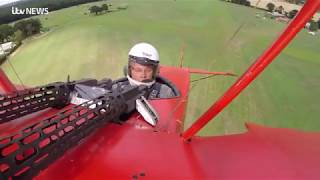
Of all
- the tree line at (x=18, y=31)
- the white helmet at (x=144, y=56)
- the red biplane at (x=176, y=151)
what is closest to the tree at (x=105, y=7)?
the tree line at (x=18, y=31)

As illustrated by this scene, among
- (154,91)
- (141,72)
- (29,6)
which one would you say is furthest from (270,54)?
(29,6)

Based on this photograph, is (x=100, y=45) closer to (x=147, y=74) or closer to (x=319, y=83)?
(x=319, y=83)

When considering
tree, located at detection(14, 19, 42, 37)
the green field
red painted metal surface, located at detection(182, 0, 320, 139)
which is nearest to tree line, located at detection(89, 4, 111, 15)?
the green field

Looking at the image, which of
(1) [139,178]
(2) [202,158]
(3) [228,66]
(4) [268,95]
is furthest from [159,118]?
(3) [228,66]

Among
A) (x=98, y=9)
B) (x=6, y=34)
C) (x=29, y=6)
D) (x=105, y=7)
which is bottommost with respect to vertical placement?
(x=98, y=9)

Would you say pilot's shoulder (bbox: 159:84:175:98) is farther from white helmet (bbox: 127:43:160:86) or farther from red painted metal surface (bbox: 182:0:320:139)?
red painted metal surface (bbox: 182:0:320:139)

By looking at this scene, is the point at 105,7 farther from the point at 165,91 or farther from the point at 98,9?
the point at 165,91
